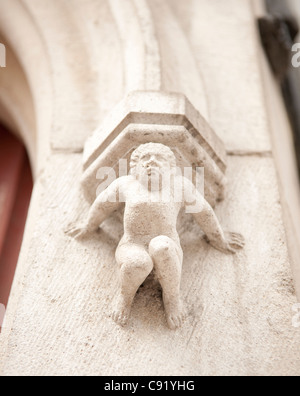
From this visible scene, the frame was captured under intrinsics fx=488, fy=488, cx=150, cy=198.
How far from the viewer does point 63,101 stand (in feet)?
6.25

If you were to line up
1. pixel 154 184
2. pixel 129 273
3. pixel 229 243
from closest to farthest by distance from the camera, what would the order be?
pixel 129 273
pixel 154 184
pixel 229 243

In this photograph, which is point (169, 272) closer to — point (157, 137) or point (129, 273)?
point (129, 273)

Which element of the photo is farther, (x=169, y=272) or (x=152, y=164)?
(x=152, y=164)

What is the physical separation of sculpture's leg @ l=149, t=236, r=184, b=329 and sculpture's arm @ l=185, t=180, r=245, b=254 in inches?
6.6

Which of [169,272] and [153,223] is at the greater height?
[153,223]

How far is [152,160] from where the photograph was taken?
1431mm

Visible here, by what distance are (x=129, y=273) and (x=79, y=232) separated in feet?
1.00

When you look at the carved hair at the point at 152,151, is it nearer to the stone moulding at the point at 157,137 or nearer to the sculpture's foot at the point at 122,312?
the stone moulding at the point at 157,137

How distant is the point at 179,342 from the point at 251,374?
0.20 m

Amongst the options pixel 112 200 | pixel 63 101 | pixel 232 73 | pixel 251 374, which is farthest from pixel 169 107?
pixel 251 374

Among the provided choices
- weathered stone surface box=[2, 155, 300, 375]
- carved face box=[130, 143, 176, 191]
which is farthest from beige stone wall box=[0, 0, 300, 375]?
carved face box=[130, 143, 176, 191]

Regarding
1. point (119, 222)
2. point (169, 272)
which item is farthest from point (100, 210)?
point (169, 272)

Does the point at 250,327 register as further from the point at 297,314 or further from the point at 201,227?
the point at 201,227

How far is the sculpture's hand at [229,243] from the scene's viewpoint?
1.52 meters
